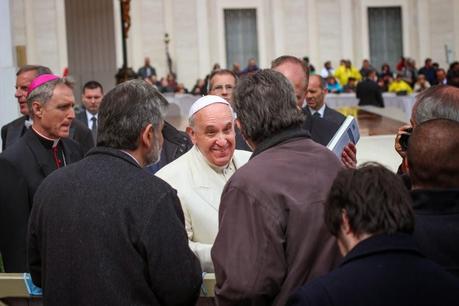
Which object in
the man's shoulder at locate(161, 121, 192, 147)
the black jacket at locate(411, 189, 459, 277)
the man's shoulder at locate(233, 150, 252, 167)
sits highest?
the man's shoulder at locate(161, 121, 192, 147)

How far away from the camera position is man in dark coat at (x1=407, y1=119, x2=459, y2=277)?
11.2ft

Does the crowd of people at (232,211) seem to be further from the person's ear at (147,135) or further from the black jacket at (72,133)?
the black jacket at (72,133)

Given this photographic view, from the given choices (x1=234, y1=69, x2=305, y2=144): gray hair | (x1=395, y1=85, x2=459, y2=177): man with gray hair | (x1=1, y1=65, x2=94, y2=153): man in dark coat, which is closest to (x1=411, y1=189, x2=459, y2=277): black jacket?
(x1=234, y1=69, x2=305, y2=144): gray hair

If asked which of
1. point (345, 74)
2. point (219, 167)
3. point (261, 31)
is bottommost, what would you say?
point (219, 167)

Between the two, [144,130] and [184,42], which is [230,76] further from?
[184,42]

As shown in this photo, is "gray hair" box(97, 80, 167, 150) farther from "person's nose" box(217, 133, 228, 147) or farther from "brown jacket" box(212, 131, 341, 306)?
"person's nose" box(217, 133, 228, 147)

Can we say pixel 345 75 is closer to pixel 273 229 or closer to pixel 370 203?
pixel 273 229

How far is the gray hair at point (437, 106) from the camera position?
4375 mm

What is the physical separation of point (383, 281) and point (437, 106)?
1.77m

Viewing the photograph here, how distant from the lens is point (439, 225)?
344 centimetres

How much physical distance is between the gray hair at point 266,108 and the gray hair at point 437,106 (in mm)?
939

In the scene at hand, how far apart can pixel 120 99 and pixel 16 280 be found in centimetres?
110

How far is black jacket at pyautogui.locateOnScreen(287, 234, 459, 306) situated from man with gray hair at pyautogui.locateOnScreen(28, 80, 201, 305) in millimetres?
808

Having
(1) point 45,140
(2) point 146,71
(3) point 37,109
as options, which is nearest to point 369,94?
(2) point 146,71
